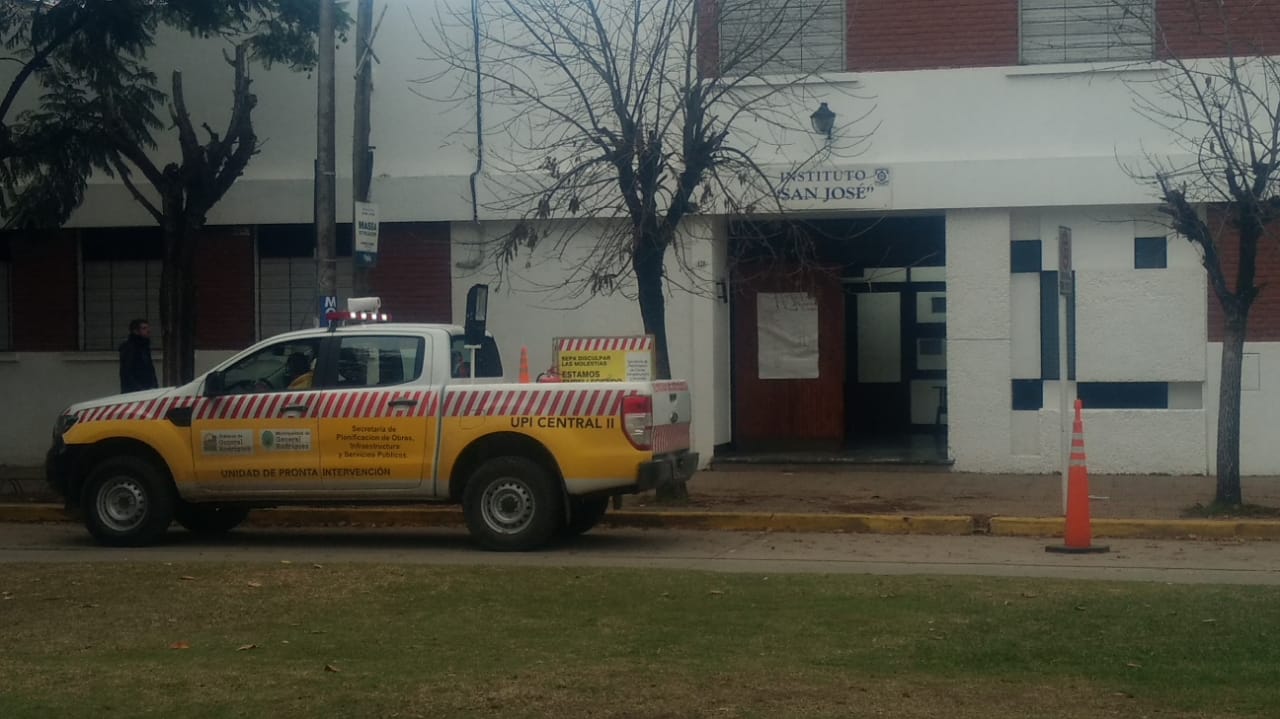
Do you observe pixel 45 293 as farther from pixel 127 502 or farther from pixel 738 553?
pixel 738 553

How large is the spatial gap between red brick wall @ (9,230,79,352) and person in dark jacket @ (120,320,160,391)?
2447mm

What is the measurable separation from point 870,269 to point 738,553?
8.56 m

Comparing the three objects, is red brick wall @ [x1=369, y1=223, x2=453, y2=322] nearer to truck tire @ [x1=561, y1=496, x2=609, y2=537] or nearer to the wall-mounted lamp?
the wall-mounted lamp

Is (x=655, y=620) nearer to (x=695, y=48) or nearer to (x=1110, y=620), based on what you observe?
(x=1110, y=620)

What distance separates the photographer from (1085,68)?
58.7 feet

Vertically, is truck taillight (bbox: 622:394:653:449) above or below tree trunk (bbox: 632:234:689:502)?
below

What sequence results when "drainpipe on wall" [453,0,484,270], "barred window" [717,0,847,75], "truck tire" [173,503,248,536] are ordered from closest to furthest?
"truck tire" [173,503,248,536]
"barred window" [717,0,847,75]
"drainpipe on wall" [453,0,484,270]

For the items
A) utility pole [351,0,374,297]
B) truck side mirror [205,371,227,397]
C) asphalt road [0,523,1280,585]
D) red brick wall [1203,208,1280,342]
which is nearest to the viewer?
asphalt road [0,523,1280,585]

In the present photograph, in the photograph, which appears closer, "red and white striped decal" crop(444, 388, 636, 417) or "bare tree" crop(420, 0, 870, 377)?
"red and white striped decal" crop(444, 388, 636, 417)

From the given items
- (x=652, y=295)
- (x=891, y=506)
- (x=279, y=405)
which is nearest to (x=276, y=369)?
(x=279, y=405)

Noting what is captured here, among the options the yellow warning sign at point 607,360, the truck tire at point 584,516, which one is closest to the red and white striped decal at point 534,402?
the truck tire at point 584,516

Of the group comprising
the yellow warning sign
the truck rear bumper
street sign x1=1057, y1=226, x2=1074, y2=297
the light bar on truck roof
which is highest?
street sign x1=1057, y1=226, x2=1074, y2=297

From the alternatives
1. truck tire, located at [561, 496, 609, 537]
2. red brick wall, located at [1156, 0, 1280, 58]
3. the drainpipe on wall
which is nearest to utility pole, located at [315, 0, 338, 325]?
the drainpipe on wall

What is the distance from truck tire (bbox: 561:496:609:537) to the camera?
13.5m
